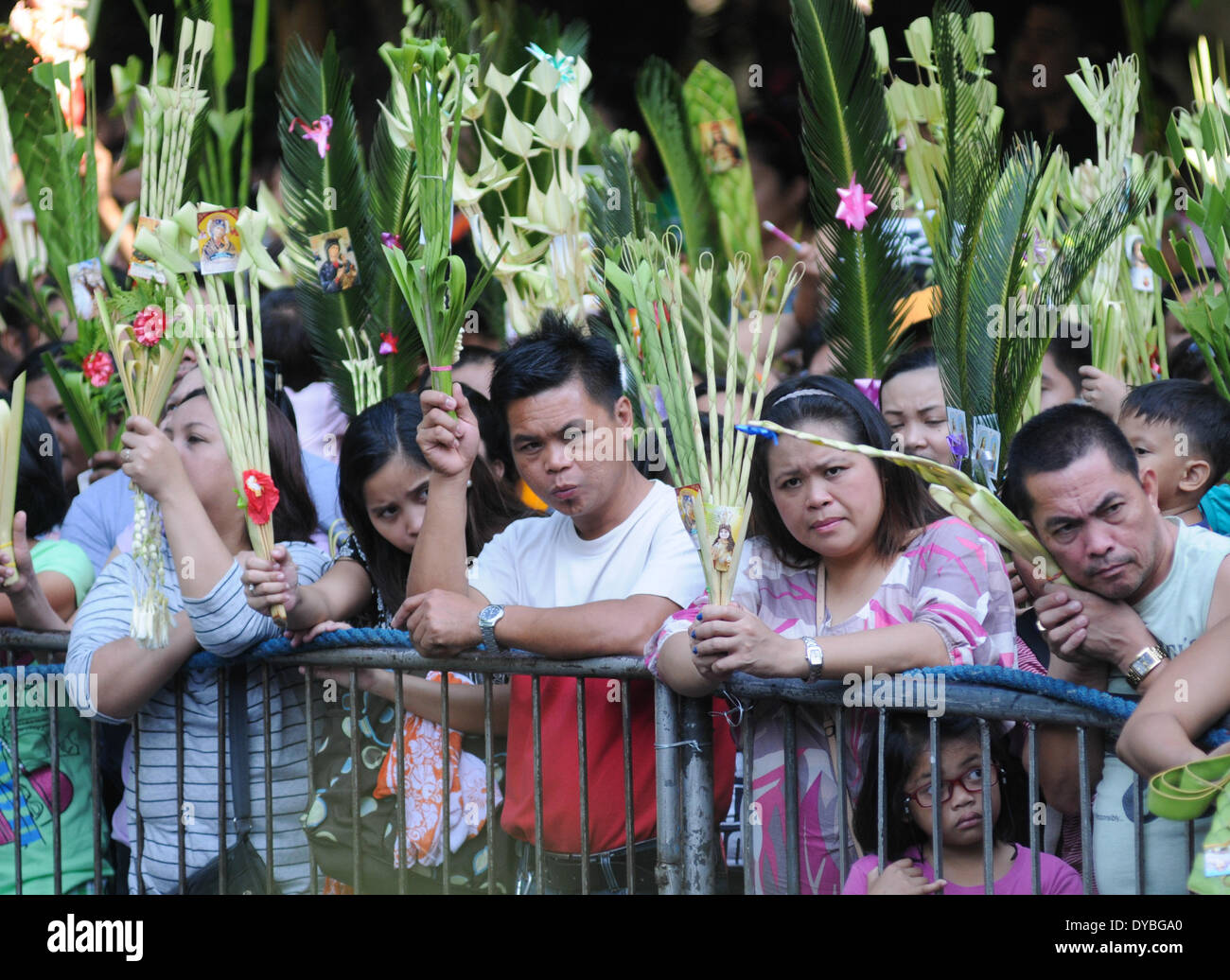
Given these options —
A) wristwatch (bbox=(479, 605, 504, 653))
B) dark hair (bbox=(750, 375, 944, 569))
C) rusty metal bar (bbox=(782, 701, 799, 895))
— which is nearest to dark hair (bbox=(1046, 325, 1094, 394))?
dark hair (bbox=(750, 375, 944, 569))

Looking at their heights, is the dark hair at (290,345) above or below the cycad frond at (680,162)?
below

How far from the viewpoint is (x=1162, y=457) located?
9.14 feet

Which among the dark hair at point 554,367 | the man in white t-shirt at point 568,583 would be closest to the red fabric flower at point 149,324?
the man in white t-shirt at point 568,583

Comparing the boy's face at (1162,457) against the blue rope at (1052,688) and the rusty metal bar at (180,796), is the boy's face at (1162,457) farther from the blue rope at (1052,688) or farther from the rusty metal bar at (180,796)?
the rusty metal bar at (180,796)

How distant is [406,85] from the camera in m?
2.63

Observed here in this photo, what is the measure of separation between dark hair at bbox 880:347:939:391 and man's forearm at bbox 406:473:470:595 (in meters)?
1.29

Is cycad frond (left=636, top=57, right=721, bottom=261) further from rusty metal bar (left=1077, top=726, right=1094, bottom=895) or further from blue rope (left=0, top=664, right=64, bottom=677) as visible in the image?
rusty metal bar (left=1077, top=726, right=1094, bottom=895)

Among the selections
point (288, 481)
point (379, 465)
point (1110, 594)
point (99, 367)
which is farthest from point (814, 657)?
point (99, 367)

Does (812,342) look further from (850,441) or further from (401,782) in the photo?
(401,782)

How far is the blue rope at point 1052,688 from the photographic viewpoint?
6.50 feet

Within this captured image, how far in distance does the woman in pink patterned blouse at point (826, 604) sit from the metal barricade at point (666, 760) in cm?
3

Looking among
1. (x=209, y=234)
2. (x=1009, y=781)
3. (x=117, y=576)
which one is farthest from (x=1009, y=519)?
(x=117, y=576)
